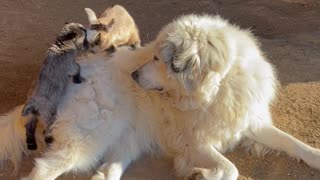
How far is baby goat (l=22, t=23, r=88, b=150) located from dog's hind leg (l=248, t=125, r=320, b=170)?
1695mm

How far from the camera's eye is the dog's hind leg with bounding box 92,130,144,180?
4.70 metres

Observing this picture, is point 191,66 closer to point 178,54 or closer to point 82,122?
point 178,54

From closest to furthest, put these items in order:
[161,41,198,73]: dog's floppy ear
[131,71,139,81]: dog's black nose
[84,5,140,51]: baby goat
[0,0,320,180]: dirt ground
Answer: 1. [161,41,198,73]: dog's floppy ear
2. [131,71,139,81]: dog's black nose
3. [0,0,320,180]: dirt ground
4. [84,5,140,51]: baby goat

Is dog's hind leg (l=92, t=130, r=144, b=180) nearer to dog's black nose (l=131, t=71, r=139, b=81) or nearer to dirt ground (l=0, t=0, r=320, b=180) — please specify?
dirt ground (l=0, t=0, r=320, b=180)

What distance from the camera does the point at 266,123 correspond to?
189 inches

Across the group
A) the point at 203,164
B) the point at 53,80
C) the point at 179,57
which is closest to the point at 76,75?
the point at 53,80

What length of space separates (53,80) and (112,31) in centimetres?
107

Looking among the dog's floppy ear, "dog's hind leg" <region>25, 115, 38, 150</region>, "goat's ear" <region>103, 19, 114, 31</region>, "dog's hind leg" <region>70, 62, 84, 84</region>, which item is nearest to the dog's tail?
"dog's hind leg" <region>25, 115, 38, 150</region>

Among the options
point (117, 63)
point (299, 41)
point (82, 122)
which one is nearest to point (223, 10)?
point (299, 41)

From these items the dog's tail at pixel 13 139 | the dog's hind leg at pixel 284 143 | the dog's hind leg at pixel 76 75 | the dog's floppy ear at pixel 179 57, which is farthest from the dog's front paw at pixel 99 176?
the dog's hind leg at pixel 284 143

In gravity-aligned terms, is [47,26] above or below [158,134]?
above

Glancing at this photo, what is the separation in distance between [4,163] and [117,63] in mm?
1376

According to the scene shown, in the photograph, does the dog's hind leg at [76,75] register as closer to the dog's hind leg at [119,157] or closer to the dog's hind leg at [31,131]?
the dog's hind leg at [31,131]

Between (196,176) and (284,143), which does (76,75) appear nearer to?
(196,176)
